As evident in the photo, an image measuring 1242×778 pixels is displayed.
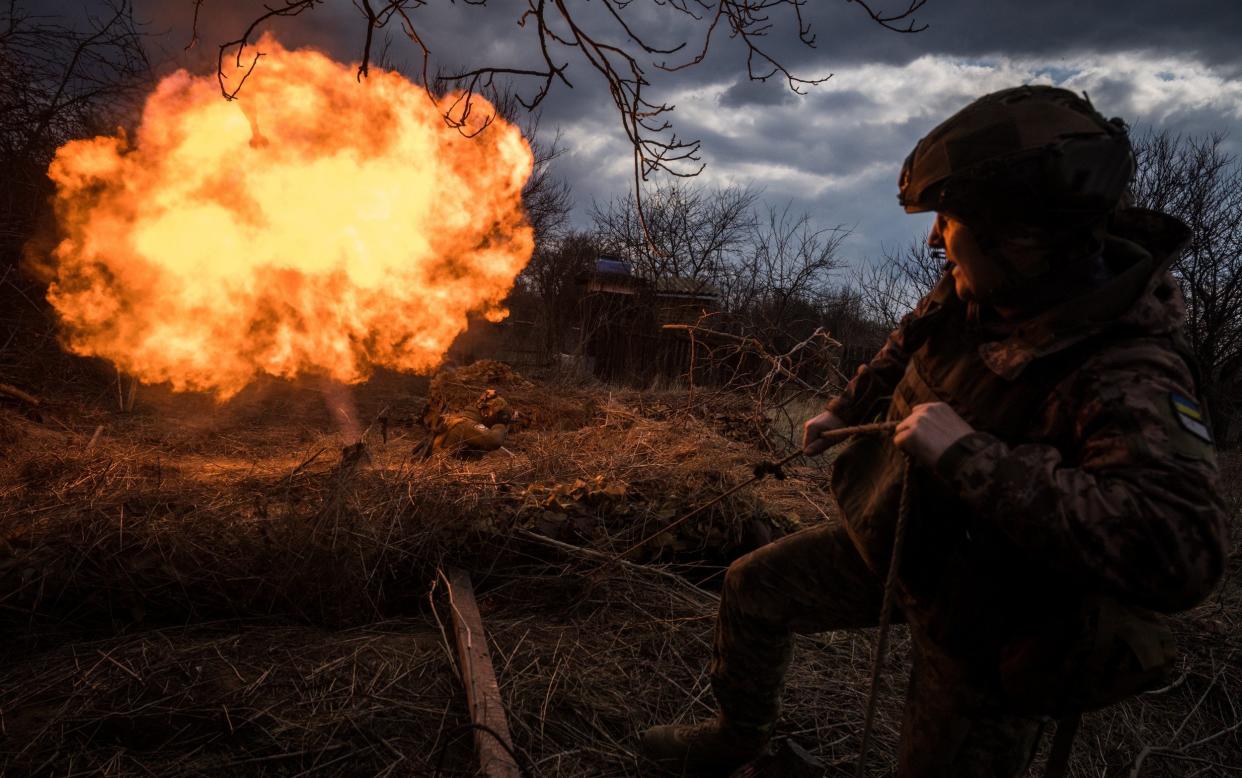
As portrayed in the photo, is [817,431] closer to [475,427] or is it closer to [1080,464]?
[1080,464]

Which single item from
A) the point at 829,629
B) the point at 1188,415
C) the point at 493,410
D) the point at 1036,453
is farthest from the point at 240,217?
the point at 1188,415

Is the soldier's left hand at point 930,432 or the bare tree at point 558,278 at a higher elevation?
the bare tree at point 558,278

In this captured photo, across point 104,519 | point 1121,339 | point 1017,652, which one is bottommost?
point 104,519

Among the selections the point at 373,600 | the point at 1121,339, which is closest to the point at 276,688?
the point at 373,600

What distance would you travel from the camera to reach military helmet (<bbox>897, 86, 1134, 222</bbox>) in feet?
4.91

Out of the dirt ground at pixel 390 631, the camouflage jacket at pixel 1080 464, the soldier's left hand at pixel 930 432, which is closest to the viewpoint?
the camouflage jacket at pixel 1080 464

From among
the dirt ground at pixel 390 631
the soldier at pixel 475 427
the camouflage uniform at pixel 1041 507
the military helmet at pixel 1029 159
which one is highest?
the military helmet at pixel 1029 159

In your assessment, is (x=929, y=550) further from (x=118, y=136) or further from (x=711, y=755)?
(x=118, y=136)

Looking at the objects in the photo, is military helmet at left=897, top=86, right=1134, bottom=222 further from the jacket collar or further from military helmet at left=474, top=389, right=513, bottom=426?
military helmet at left=474, top=389, right=513, bottom=426

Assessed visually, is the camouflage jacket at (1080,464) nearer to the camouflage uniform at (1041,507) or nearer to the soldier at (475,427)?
the camouflage uniform at (1041,507)

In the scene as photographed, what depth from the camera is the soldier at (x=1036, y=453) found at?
1268 mm

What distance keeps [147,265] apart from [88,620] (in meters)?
7.72

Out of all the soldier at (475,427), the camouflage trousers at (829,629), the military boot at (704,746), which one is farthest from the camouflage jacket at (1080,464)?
the soldier at (475,427)

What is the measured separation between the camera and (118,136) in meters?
9.93
